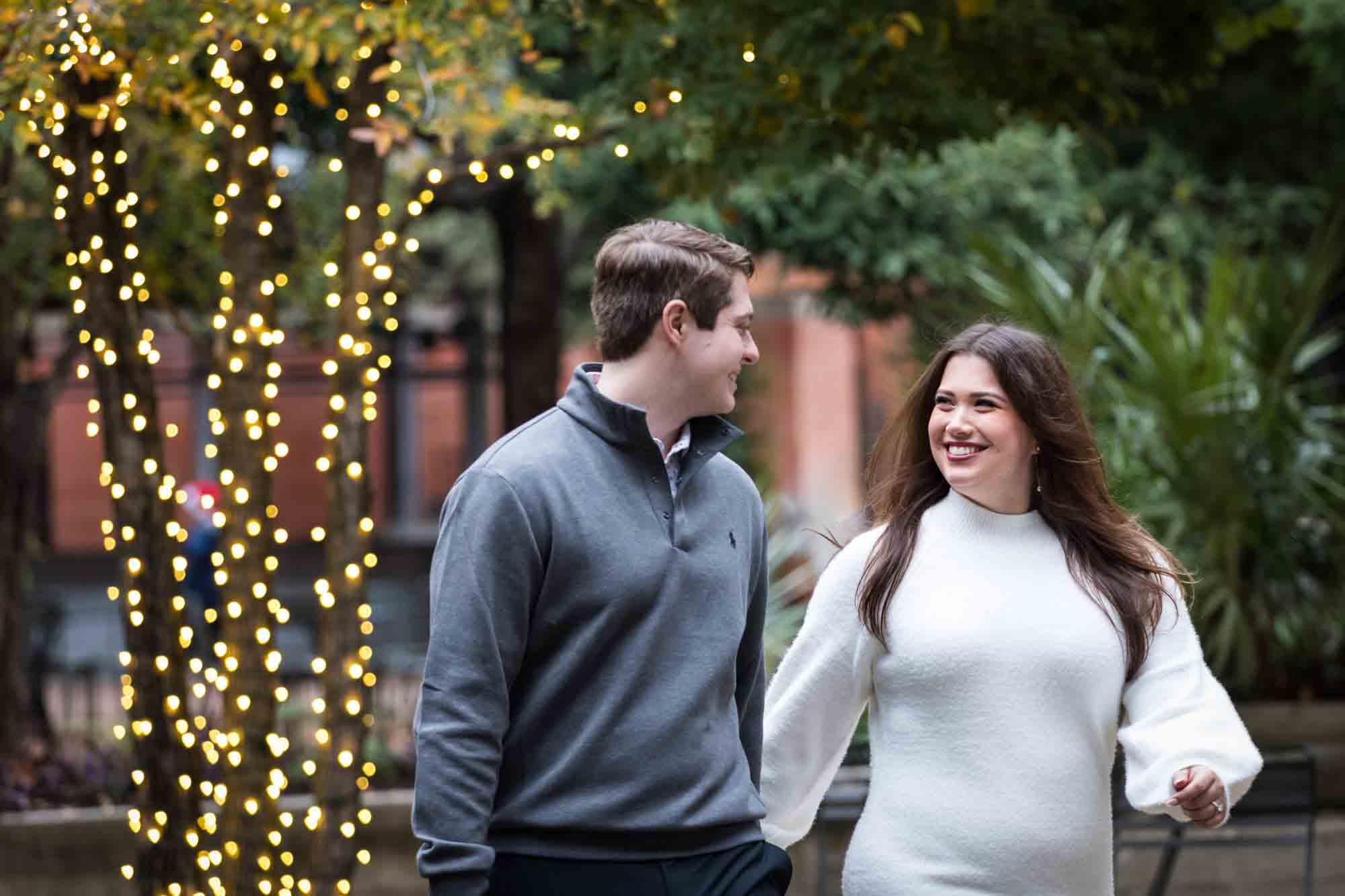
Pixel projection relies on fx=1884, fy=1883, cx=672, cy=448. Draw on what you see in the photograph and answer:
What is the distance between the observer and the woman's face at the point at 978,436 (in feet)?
10.9

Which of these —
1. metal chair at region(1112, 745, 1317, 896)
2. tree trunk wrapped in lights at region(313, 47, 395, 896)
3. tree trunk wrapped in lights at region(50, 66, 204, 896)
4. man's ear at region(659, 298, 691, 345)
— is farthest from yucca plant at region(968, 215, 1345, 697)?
man's ear at region(659, 298, 691, 345)

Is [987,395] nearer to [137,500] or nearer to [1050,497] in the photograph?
[1050,497]

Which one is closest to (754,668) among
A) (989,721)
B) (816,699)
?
(816,699)

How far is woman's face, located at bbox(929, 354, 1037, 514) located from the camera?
3.31 m

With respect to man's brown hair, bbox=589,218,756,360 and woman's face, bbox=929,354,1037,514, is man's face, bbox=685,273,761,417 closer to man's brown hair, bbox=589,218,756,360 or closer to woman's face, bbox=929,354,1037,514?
man's brown hair, bbox=589,218,756,360

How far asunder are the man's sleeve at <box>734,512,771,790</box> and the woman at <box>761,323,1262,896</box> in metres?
0.07

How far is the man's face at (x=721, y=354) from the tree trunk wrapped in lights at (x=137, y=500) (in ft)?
10.5

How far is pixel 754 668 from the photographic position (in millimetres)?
3266

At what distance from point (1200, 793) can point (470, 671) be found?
4.04 feet

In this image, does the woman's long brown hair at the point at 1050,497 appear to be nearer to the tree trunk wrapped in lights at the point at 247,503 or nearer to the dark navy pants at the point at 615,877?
the dark navy pants at the point at 615,877

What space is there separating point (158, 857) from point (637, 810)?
3454mm

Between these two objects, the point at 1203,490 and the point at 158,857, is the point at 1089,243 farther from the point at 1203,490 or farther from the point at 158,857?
the point at 158,857

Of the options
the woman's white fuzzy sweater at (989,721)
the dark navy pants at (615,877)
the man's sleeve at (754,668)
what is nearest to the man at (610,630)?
the dark navy pants at (615,877)

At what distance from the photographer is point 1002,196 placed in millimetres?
12023
